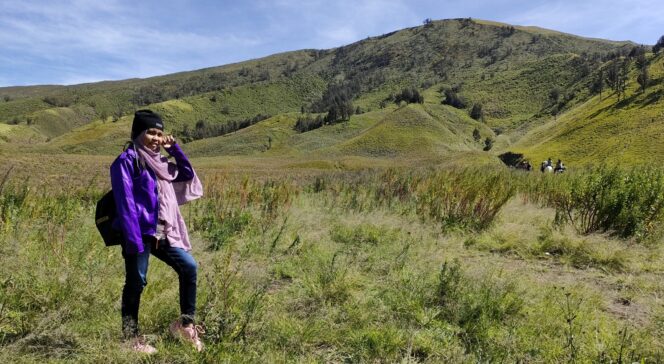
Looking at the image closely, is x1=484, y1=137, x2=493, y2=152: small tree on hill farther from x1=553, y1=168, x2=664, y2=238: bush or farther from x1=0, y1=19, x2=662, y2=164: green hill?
x1=553, y1=168, x2=664, y2=238: bush

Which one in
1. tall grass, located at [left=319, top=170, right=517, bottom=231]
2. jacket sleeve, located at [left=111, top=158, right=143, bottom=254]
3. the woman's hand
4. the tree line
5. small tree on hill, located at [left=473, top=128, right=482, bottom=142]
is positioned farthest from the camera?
the tree line

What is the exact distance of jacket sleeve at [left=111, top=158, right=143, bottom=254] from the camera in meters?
2.76

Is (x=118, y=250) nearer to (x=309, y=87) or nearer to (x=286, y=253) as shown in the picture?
(x=286, y=253)

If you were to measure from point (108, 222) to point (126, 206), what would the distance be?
0.27 m

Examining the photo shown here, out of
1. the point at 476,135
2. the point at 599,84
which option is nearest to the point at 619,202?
the point at 476,135

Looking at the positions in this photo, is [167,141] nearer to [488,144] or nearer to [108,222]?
[108,222]

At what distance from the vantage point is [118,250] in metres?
5.24

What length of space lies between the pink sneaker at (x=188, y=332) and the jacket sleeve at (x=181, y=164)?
1.17 metres

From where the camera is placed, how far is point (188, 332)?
10.0 ft

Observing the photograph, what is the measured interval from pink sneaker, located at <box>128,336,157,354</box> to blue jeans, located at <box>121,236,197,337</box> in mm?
89

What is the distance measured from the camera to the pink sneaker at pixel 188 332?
3011 mm

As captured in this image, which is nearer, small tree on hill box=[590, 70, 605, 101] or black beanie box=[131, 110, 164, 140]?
black beanie box=[131, 110, 164, 140]

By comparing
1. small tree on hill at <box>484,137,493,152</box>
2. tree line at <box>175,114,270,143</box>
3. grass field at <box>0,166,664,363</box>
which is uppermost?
tree line at <box>175,114,270,143</box>

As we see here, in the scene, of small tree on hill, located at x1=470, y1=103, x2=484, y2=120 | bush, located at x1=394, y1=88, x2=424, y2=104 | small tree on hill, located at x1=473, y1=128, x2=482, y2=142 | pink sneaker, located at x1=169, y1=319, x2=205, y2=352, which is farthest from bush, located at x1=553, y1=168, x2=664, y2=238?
small tree on hill, located at x1=470, y1=103, x2=484, y2=120
